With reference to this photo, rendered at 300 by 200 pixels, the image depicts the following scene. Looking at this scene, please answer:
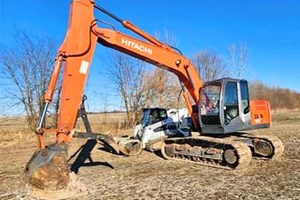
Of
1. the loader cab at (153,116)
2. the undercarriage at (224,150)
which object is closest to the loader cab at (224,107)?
the undercarriage at (224,150)

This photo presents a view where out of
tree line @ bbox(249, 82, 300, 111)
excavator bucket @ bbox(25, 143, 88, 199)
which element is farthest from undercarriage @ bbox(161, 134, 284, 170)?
tree line @ bbox(249, 82, 300, 111)

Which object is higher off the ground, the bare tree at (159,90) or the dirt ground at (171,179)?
the bare tree at (159,90)

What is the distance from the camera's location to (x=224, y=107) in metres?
8.90

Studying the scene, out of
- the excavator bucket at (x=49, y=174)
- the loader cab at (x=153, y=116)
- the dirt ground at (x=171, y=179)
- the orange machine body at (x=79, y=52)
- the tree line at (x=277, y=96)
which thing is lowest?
the dirt ground at (x=171, y=179)

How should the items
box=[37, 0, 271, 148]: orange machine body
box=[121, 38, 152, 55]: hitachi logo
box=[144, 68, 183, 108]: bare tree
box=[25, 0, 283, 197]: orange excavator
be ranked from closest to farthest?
1. box=[25, 0, 283, 197]: orange excavator
2. box=[37, 0, 271, 148]: orange machine body
3. box=[121, 38, 152, 55]: hitachi logo
4. box=[144, 68, 183, 108]: bare tree

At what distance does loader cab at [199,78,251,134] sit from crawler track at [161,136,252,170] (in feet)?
1.13

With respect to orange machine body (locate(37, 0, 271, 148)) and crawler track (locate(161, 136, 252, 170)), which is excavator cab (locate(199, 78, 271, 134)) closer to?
crawler track (locate(161, 136, 252, 170))

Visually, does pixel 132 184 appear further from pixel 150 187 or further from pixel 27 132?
pixel 27 132

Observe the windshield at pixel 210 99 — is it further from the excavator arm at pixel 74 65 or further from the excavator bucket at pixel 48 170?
the excavator bucket at pixel 48 170

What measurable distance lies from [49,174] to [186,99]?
535 centimetres

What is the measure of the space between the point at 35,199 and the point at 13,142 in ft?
39.7

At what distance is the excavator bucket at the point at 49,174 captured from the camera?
5578mm

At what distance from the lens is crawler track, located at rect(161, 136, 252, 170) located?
827 centimetres

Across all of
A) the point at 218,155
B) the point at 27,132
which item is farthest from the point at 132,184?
the point at 27,132
